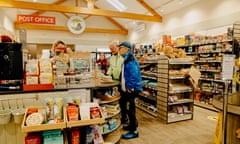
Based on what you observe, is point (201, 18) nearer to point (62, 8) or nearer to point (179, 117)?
point (179, 117)

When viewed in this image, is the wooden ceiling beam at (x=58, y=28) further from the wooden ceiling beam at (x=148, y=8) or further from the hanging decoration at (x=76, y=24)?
the wooden ceiling beam at (x=148, y=8)

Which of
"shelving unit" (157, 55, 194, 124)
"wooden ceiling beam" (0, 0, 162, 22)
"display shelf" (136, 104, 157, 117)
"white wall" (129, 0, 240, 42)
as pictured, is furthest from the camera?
"wooden ceiling beam" (0, 0, 162, 22)

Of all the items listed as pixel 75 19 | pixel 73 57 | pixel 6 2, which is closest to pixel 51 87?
pixel 73 57

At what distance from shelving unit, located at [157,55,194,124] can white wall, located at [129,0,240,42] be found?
257cm

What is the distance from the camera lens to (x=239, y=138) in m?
2.60

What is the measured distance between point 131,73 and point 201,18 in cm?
487

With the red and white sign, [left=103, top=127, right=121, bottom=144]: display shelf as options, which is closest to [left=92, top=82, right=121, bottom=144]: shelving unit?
[left=103, top=127, right=121, bottom=144]: display shelf

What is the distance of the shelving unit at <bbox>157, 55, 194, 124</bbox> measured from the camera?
420 cm

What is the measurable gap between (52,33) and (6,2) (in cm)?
501

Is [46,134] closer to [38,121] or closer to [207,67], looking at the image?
[38,121]

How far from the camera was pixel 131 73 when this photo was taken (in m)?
3.40

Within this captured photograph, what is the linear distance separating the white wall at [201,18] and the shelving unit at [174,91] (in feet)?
8.42

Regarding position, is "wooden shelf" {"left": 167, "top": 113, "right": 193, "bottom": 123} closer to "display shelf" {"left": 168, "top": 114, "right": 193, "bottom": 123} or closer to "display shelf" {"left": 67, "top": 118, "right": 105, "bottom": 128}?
"display shelf" {"left": 168, "top": 114, "right": 193, "bottom": 123}

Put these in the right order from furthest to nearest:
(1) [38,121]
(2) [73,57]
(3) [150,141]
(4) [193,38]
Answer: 1. (4) [193,38]
2. (3) [150,141]
3. (2) [73,57]
4. (1) [38,121]
